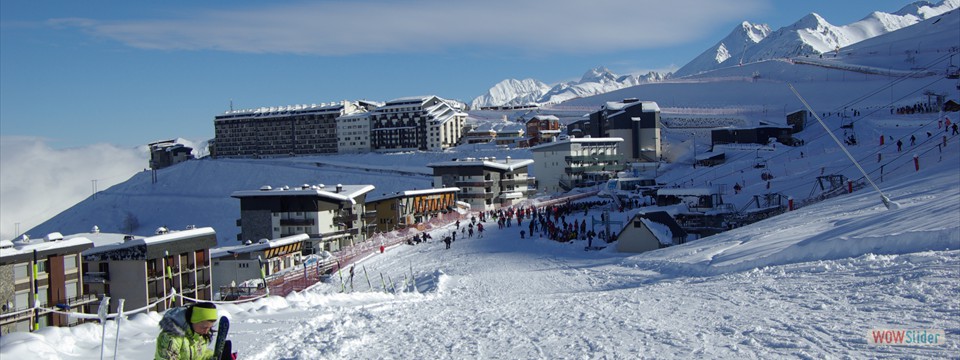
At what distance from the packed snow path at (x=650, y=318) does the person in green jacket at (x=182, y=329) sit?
4356mm

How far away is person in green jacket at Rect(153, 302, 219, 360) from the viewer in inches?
181

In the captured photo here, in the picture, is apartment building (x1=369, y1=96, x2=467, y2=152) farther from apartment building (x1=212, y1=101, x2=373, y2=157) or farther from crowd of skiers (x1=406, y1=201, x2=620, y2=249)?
crowd of skiers (x1=406, y1=201, x2=620, y2=249)

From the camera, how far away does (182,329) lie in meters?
4.64

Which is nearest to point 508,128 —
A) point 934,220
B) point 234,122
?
point 234,122

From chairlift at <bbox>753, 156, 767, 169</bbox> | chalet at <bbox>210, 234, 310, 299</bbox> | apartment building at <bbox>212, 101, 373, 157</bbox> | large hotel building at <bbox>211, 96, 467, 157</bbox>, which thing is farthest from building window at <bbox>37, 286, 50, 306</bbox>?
apartment building at <bbox>212, 101, 373, 157</bbox>

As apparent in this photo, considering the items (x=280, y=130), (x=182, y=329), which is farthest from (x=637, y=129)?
(x=182, y=329)

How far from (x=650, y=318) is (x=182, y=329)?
25.2ft

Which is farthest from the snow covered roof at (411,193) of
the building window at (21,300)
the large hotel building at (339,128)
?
the large hotel building at (339,128)

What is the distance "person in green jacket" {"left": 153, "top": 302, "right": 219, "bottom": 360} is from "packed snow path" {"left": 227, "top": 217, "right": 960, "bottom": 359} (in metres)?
4.36

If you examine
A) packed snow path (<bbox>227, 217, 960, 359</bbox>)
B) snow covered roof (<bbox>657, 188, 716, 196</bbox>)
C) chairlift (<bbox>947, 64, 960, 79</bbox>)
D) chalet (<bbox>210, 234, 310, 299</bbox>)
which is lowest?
chalet (<bbox>210, 234, 310, 299</bbox>)

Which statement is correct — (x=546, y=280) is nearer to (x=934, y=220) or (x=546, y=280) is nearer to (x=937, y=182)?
(x=934, y=220)

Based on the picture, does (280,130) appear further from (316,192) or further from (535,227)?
(535,227)

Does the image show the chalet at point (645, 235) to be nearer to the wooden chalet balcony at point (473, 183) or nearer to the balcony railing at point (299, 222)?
the balcony railing at point (299, 222)

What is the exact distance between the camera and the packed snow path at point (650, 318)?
339 inches
